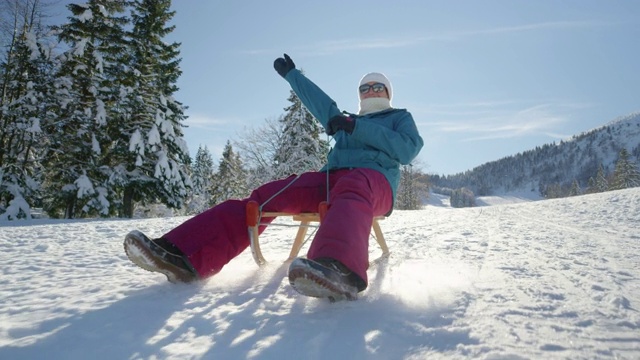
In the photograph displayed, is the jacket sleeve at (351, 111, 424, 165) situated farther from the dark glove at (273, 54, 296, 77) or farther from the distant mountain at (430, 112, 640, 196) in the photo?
the distant mountain at (430, 112, 640, 196)

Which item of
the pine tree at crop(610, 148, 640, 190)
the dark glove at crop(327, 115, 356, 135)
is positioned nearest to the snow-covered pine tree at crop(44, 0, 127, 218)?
the dark glove at crop(327, 115, 356, 135)

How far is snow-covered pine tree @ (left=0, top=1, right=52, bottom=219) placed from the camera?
10969mm

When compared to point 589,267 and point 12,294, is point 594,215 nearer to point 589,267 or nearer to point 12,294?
point 589,267

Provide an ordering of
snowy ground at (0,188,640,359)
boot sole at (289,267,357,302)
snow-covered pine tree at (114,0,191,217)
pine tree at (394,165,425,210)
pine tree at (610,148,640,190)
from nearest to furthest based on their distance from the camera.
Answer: snowy ground at (0,188,640,359), boot sole at (289,267,357,302), snow-covered pine tree at (114,0,191,217), pine tree at (610,148,640,190), pine tree at (394,165,425,210)

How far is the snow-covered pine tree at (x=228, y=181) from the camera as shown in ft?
88.9

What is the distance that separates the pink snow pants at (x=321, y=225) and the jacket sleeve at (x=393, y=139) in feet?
0.63

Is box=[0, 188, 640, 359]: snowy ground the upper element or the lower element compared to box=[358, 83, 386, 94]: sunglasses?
lower

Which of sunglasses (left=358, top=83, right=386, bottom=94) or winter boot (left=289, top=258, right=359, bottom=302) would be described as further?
sunglasses (left=358, top=83, right=386, bottom=94)

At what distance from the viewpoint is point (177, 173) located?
44.0 ft

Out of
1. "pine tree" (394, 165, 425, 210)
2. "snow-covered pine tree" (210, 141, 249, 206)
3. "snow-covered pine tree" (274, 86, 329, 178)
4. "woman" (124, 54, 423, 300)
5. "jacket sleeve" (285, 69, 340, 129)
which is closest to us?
"woman" (124, 54, 423, 300)

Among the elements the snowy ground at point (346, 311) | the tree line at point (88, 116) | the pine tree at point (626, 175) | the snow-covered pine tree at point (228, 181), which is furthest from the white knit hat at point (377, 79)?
the pine tree at point (626, 175)

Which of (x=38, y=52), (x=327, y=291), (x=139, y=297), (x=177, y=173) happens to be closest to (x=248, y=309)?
(x=327, y=291)

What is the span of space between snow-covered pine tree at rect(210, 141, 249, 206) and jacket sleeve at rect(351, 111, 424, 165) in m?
24.5

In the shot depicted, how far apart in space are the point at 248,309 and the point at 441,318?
0.78 metres
